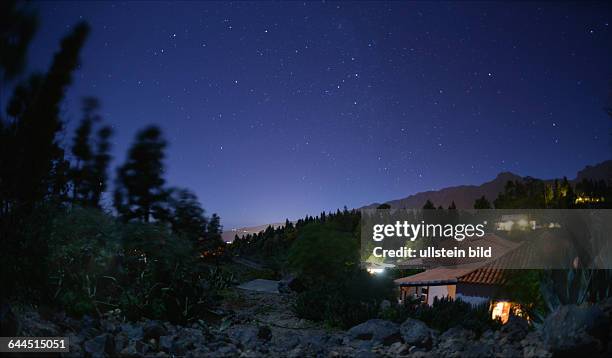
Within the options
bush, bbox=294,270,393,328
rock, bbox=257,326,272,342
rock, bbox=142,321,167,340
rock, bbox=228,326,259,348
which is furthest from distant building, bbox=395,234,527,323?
rock, bbox=142,321,167,340

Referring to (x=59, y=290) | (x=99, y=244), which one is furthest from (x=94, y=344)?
(x=99, y=244)

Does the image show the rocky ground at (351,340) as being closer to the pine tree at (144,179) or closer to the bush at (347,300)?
the bush at (347,300)

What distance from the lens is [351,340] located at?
Answer: 25.6 ft

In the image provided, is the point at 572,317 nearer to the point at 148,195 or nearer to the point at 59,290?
the point at 59,290

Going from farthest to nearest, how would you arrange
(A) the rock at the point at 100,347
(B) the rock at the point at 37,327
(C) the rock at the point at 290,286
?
(C) the rock at the point at 290,286
(A) the rock at the point at 100,347
(B) the rock at the point at 37,327

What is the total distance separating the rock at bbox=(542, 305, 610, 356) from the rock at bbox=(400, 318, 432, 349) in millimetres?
1665

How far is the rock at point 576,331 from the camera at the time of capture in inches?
216

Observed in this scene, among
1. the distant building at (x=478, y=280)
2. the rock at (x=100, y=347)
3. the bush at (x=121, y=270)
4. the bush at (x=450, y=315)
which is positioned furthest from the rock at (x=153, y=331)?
the distant building at (x=478, y=280)

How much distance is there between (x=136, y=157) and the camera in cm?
1543

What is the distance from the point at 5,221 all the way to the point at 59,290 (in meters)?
1.37

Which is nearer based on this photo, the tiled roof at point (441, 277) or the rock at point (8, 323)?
the rock at point (8, 323)

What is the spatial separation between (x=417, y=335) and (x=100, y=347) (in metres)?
4.51

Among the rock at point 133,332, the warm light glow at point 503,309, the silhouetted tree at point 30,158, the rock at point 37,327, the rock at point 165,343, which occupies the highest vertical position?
the silhouetted tree at point 30,158

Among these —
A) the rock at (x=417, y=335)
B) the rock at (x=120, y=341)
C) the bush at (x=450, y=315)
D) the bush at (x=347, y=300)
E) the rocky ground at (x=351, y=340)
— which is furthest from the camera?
the bush at (x=347, y=300)
